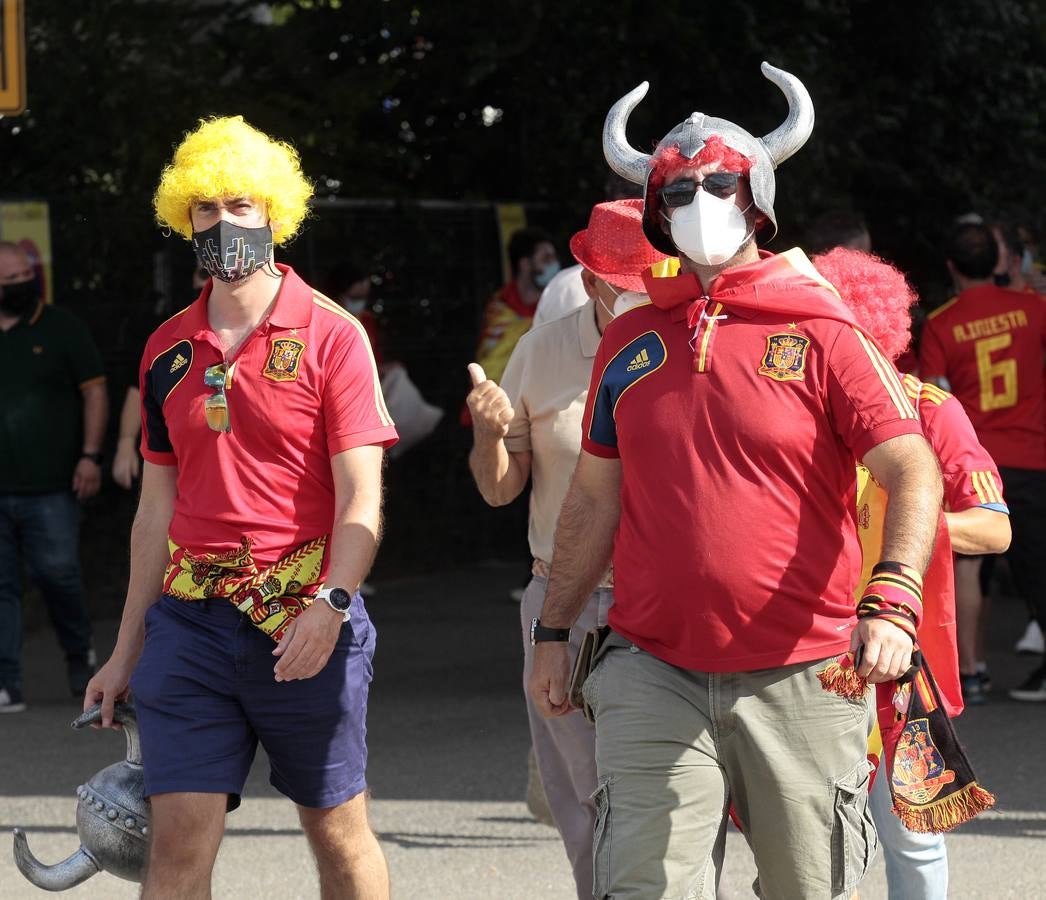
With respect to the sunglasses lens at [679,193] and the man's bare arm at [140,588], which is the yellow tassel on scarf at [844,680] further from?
the man's bare arm at [140,588]

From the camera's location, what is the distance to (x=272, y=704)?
172 inches

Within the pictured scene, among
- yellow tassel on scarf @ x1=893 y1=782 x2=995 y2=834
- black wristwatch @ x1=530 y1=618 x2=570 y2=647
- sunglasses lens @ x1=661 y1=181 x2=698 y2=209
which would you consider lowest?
yellow tassel on scarf @ x1=893 y1=782 x2=995 y2=834

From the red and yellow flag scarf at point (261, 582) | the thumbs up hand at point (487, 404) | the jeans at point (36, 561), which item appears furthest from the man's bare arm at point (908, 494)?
the jeans at point (36, 561)

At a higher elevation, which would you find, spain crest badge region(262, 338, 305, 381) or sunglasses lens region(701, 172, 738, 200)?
sunglasses lens region(701, 172, 738, 200)

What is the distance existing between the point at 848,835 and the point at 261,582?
1.43 metres

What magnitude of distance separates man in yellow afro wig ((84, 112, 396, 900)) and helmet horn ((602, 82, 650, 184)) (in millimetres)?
751

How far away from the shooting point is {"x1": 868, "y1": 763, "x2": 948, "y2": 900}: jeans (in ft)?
14.9

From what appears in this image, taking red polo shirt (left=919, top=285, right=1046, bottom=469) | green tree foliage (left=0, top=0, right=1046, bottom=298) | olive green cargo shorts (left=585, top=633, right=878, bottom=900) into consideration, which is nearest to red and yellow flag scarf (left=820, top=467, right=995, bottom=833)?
olive green cargo shorts (left=585, top=633, right=878, bottom=900)

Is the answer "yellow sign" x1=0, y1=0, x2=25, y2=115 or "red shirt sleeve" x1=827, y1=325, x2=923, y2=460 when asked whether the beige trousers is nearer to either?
"red shirt sleeve" x1=827, y1=325, x2=923, y2=460

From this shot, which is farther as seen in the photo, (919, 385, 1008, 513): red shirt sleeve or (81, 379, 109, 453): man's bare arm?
(81, 379, 109, 453): man's bare arm

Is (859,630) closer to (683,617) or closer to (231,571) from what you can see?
(683,617)

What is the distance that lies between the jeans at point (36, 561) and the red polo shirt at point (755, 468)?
229 inches

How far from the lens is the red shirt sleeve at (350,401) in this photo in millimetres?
4387

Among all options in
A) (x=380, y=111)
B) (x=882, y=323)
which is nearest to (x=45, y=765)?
(x=882, y=323)
